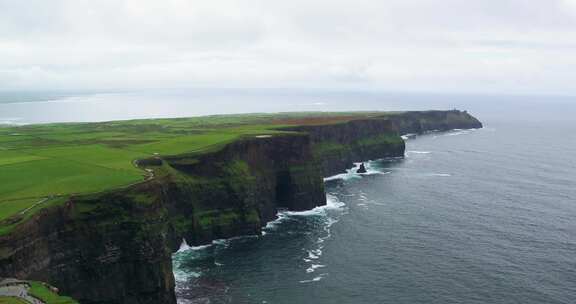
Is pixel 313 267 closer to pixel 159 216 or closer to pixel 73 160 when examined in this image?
pixel 159 216

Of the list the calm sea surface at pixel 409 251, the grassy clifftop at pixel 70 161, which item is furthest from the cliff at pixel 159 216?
the calm sea surface at pixel 409 251

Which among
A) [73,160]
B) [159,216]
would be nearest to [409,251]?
[159,216]

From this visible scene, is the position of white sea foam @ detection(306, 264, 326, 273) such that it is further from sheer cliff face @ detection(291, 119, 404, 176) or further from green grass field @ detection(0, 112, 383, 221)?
sheer cliff face @ detection(291, 119, 404, 176)

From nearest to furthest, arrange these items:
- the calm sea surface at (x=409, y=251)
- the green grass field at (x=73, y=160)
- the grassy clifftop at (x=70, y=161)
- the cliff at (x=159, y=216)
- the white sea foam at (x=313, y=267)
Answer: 1. the cliff at (x=159, y=216)
2. the grassy clifftop at (x=70, y=161)
3. the green grass field at (x=73, y=160)
4. the calm sea surface at (x=409, y=251)
5. the white sea foam at (x=313, y=267)

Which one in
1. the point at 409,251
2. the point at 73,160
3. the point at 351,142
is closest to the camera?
the point at 409,251

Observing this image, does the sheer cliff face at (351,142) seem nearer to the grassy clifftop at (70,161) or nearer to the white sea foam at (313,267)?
the grassy clifftop at (70,161)

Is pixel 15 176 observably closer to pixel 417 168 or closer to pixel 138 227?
pixel 138 227

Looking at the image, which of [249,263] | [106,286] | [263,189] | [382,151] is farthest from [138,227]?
[382,151]

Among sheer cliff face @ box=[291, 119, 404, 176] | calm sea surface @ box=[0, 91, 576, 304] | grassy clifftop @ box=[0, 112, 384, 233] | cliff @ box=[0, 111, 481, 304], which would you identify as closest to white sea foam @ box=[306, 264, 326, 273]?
calm sea surface @ box=[0, 91, 576, 304]
